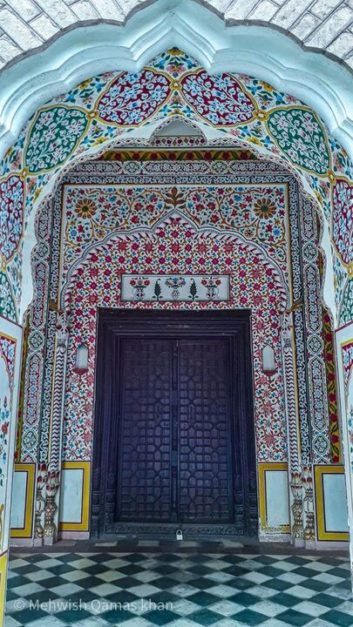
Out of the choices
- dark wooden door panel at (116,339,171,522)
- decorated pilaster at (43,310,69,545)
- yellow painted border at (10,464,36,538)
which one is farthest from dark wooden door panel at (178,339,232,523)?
yellow painted border at (10,464,36,538)

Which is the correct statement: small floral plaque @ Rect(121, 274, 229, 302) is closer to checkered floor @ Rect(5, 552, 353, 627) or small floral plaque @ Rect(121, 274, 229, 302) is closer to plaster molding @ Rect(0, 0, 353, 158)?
checkered floor @ Rect(5, 552, 353, 627)

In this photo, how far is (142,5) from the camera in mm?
1622

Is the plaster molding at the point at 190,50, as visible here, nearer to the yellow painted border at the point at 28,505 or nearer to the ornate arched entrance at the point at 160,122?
the ornate arched entrance at the point at 160,122

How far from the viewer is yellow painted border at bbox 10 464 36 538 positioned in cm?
421

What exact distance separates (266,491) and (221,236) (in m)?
2.31

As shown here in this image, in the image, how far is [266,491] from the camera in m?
4.48

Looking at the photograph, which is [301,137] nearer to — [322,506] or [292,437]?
[292,437]

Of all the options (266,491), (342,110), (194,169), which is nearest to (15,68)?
(342,110)

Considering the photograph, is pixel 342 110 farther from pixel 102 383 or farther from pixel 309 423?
pixel 102 383

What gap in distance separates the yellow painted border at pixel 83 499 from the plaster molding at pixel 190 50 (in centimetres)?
342

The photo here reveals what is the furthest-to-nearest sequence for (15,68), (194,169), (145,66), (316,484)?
(194,169)
(316,484)
(145,66)
(15,68)

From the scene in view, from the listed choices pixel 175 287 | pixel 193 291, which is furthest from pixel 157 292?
pixel 193 291

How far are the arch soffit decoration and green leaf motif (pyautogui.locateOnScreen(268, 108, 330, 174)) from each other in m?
0.18

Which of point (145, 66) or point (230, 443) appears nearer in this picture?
point (145, 66)
